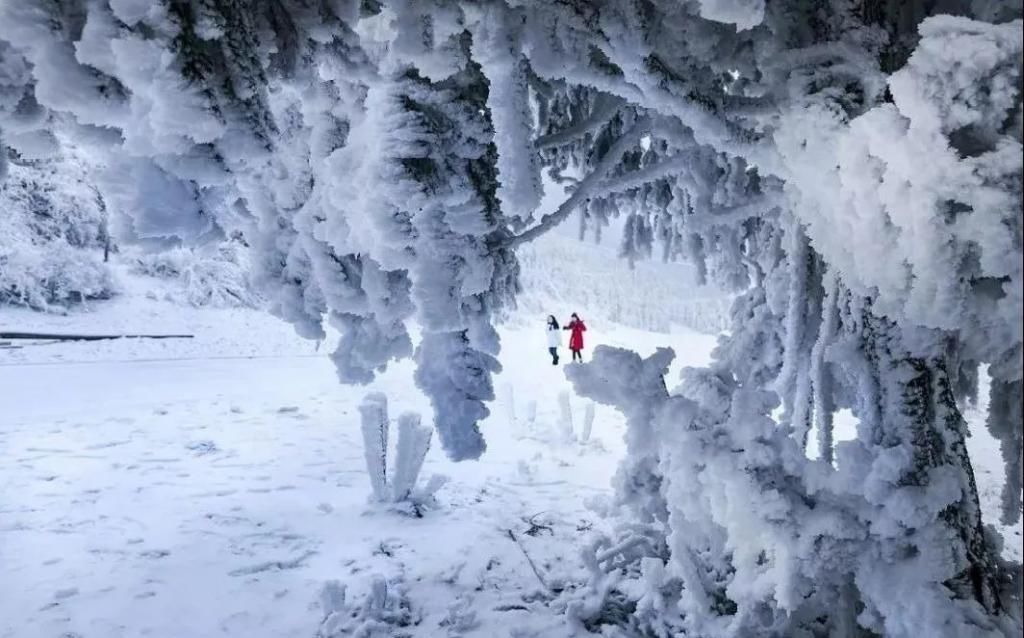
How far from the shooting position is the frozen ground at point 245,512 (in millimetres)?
3303

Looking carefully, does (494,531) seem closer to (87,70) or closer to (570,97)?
(570,97)

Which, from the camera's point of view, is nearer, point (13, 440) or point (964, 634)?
point (964, 634)

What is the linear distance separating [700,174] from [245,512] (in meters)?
4.44

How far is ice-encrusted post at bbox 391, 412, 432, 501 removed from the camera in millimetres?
4922

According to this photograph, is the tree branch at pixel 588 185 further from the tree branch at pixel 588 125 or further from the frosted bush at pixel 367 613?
the frosted bush at pixel 367 613

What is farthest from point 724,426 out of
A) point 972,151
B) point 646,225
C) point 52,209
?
point 52,209

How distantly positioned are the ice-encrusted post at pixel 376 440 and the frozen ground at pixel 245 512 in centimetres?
22

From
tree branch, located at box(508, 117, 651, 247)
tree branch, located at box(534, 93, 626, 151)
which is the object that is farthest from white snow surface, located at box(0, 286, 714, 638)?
tree branch, located at box(534, 93, 626, 151)

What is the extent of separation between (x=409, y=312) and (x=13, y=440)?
6.19m

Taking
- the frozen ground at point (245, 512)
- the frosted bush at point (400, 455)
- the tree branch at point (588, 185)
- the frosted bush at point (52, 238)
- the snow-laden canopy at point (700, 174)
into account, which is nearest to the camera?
the snow-laden canopy at point (700, 174)

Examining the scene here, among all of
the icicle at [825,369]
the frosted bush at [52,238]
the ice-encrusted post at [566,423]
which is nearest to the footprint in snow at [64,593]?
the icicle at [825,369]

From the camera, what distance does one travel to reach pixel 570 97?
335 centimetres

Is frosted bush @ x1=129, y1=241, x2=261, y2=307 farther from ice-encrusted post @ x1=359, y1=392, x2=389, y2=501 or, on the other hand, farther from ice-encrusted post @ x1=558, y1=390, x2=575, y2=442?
ice-encrusted post @ x1=359, y1=392, x2=389, y2=501

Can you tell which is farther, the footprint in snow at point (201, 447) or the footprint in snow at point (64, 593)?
the footprint in snow at point (201, 447)
